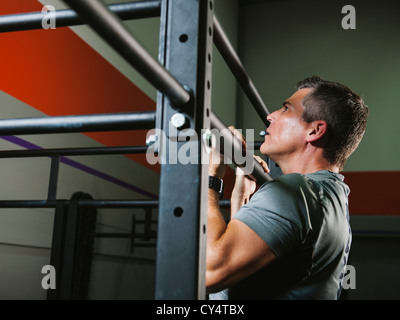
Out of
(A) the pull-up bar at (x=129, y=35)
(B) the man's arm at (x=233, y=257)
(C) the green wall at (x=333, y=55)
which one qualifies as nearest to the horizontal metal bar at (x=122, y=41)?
(A) the pull-up bar at (x=129, y=35)

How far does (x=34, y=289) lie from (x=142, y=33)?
1.94 meters

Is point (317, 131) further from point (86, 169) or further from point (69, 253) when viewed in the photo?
point (86, 169)

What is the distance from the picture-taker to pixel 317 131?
1.19m

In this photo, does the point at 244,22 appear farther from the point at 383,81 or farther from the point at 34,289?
the point at 34,289

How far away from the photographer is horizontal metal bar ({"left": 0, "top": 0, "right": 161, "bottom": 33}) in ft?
1.93

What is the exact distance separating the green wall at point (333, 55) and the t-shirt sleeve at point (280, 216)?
401cm

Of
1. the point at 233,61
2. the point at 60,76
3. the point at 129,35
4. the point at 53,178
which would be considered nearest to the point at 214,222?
the point at 233,61

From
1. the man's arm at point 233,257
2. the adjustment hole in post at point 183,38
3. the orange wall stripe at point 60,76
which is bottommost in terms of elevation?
the man's arm at point 233,257

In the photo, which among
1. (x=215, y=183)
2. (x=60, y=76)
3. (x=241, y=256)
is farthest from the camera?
(x=60, y=76)

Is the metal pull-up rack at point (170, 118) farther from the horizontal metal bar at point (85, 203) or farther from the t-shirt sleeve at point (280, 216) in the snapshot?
the horizontal metal bar at point (85, 203)

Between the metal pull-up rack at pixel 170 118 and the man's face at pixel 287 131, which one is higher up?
the man's face at pixel 287 131

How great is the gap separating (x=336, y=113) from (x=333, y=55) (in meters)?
4.13

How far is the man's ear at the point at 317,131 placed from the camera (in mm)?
1181

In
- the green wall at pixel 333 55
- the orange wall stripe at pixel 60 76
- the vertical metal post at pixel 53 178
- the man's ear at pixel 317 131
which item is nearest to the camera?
the man's ear at pixel 317 131
